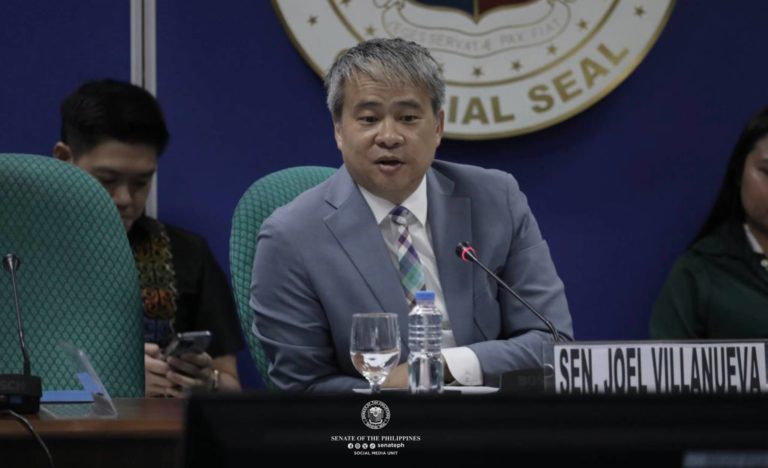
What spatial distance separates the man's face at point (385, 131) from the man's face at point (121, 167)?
69 centimetres

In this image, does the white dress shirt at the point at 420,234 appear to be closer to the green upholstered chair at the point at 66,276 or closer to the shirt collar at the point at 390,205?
the shirt collar at the point at 390,205

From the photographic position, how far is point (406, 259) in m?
2.52

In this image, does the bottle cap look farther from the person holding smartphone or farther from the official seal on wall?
the official seal on wall

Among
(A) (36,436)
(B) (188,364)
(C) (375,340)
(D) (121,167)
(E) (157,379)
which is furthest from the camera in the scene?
(D) (121,167)

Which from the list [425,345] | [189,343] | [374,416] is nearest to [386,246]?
[425,345]

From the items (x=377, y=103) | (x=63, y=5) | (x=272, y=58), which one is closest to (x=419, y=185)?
(x=377, y=103)

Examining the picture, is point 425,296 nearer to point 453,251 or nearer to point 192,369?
point 453,251

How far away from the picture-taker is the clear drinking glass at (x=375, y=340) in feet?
6.64

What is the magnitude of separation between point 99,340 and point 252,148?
103cm

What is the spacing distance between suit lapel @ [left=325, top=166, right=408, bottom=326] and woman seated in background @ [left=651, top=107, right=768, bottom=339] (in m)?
1.04

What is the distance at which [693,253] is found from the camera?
3281 millimetres

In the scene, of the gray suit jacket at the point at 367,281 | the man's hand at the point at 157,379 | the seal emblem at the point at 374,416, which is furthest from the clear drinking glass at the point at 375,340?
the seal emblem at the point at 374,416

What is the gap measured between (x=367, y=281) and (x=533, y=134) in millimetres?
1177

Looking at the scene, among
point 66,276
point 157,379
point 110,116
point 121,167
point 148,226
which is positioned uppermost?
point 110,116
